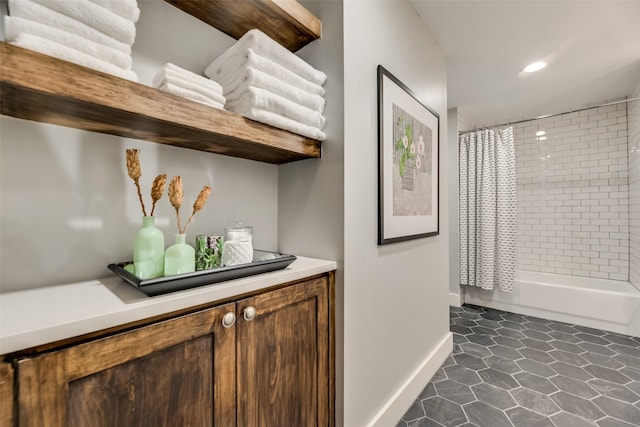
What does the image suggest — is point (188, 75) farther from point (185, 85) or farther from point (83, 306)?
point (83, 306)

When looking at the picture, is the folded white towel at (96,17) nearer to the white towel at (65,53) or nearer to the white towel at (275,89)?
the white towel at (65,53)

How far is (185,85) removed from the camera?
0.83m

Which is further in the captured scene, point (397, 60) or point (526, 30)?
point (526, 30)

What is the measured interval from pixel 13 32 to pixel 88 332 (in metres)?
0.65

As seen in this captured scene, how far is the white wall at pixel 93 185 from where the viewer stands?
0.73 metres

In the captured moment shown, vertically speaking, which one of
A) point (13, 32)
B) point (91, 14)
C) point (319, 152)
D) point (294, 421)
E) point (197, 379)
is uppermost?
point (91, 14)

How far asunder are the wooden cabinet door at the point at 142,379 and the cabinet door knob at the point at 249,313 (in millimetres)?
48

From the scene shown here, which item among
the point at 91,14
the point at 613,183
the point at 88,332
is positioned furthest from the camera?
the point at 613,183

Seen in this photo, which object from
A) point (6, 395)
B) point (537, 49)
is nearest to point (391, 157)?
point (6, 395)

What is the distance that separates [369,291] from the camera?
129 cm

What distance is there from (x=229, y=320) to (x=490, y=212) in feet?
10.7

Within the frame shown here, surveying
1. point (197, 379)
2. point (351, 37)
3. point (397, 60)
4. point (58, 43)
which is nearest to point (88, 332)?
point (197, 379)

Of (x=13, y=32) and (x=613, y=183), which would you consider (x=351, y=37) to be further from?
(x=613, y=183)

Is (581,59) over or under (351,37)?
over
